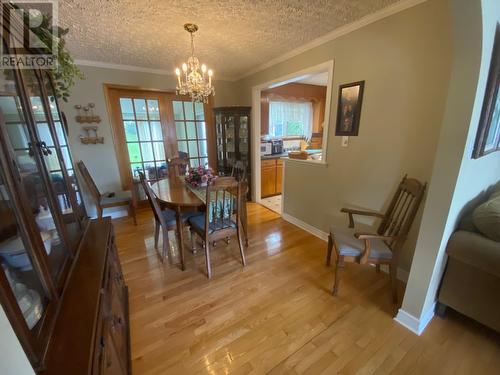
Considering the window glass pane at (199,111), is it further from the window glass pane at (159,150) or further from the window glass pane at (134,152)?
the window glass pane at (134,152)

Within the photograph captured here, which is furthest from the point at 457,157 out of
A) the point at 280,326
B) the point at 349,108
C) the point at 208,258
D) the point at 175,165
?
the point at 175,165

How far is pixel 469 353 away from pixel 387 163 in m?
1.41

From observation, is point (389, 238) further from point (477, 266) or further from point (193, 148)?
point (193, 148)

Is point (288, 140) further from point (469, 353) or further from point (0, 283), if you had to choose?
point (0, 283)

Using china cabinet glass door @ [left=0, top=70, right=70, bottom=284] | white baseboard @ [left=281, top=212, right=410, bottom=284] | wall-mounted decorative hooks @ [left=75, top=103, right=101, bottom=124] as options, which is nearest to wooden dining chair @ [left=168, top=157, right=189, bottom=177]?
wall-mounted decorative hooks @ [left=75, top=103, right=101, bottom=124]

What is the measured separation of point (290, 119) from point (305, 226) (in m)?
3.10

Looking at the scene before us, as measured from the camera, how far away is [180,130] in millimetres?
3877

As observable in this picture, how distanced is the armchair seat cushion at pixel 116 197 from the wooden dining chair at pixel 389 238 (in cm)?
290

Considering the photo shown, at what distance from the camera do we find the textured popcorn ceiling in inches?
65.5

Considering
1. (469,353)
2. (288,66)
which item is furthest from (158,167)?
(469,353)

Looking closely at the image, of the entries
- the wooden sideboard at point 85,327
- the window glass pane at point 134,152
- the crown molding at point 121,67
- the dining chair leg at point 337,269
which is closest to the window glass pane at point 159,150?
the window glass pane at point 134,152

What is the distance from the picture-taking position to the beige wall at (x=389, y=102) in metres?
1.56

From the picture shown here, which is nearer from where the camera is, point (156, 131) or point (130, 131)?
point (130, 131)

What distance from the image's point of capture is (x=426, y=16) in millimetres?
1547
